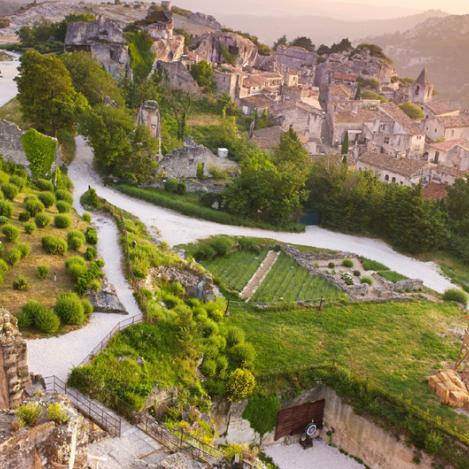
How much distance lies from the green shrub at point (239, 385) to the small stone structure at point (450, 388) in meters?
7.40

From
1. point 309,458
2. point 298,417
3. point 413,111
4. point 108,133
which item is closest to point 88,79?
point 108,133

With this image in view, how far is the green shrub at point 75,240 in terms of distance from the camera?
27062 millimetres

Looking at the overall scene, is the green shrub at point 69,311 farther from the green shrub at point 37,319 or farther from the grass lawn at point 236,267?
the grass lawn at point 236,267

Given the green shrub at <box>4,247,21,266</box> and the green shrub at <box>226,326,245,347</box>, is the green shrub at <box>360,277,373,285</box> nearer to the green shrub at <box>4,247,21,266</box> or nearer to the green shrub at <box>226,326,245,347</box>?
the green shrub at <box>226,326,245,347</box>

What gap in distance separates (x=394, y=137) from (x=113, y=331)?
48.9 m

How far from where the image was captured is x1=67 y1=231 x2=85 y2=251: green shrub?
27.1 meters

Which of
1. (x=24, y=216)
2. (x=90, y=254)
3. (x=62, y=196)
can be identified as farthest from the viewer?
(x=62, y=196)

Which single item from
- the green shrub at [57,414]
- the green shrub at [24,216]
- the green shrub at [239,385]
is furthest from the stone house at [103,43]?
the green shrub at [57,414]

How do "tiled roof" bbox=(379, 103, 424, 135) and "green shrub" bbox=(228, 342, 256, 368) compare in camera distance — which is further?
"tiled roof" bbox=(379, 103, 424, 135)

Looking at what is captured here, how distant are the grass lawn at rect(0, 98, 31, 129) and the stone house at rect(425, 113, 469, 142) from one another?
44837mm

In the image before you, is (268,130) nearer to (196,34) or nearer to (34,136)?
(34,136)

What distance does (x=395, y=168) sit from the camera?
2089 inches

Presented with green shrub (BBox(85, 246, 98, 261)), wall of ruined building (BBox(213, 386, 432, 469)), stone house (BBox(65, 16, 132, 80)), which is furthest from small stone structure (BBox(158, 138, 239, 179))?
wall of ruined building (BBox(213, 386, 432, 469))

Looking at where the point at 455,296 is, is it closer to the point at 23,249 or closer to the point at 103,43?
the point at 23,249
